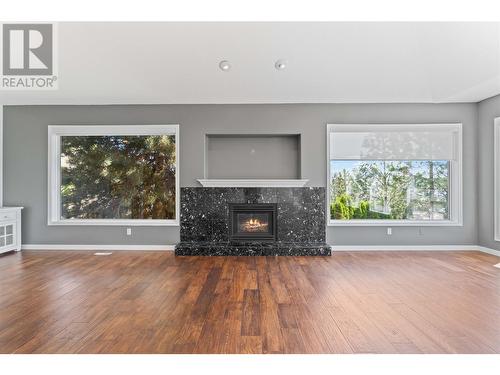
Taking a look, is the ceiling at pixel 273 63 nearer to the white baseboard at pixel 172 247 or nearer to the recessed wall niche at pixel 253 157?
the recessed wall niche at pixel 253 157

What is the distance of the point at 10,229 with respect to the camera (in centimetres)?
530

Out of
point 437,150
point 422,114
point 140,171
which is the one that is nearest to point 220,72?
point 140,171

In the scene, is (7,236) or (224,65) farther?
(7,236)

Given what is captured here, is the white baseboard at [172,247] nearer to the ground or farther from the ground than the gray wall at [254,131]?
nearer to the ground

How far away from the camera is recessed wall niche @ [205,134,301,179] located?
5.66 metres

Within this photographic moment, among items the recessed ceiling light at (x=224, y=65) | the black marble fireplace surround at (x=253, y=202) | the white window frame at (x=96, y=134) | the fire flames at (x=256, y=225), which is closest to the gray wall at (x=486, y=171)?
the black marble fireplace surround at (x=253, y=202)

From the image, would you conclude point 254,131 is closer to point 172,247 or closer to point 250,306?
point 172,247

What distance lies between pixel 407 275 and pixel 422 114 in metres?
3.01

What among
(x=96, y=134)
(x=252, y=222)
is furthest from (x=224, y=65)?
(x=96, y=134)

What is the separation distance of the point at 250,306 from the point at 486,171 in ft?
15.8

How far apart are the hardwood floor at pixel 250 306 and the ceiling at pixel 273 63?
106 inches

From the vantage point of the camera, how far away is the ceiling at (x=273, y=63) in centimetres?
401

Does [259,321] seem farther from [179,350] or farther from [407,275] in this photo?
[407,275]

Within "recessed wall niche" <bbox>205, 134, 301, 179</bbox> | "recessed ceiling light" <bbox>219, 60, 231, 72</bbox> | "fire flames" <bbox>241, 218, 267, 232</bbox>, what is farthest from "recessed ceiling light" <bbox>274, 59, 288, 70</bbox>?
"fire flames" <bbox>241, 218, 267, 232</bbox>
